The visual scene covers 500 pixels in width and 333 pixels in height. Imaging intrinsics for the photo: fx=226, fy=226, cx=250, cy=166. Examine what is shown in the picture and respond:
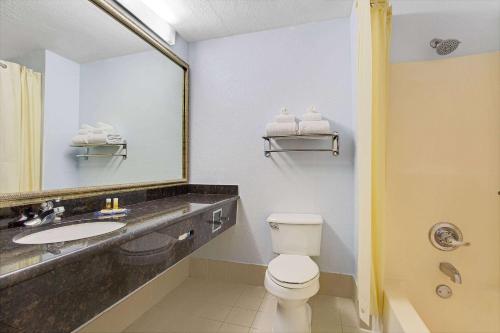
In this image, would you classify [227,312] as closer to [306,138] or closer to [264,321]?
[264,321]

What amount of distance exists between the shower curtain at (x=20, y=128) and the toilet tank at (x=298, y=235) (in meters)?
1.47

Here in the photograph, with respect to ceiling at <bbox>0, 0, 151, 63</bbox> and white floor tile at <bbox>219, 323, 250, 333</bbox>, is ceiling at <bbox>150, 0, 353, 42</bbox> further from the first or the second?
white floor tile at <bbox>219, 323, 250, 333</bbox>

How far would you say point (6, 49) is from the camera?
100 centimetres

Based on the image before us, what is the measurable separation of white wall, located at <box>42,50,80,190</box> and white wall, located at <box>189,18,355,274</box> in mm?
1070

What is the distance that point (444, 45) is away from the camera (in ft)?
4.65

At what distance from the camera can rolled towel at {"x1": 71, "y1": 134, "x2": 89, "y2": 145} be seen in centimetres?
127

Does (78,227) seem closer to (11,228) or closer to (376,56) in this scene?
(11,228)

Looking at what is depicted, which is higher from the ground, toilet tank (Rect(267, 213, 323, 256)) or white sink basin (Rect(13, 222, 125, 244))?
white sink basin (Rect(13, 222, 125, 244))

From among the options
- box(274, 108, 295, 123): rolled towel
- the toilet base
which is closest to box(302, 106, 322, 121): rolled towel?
box(274, 108, 295, 123): rolled towel

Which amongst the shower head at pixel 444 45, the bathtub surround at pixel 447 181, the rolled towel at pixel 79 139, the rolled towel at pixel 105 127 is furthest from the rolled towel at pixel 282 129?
the rolled towel at pixel 79 139

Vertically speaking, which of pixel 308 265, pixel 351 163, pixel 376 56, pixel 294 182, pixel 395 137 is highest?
pixel 376 56

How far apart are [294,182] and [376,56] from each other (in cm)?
106

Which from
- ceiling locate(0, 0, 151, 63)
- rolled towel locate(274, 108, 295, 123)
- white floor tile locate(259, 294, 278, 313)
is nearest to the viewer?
ceiling locate(0, 0, 151, 63)

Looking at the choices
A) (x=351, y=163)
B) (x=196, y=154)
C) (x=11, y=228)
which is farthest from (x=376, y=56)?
(x=11, y=228)
